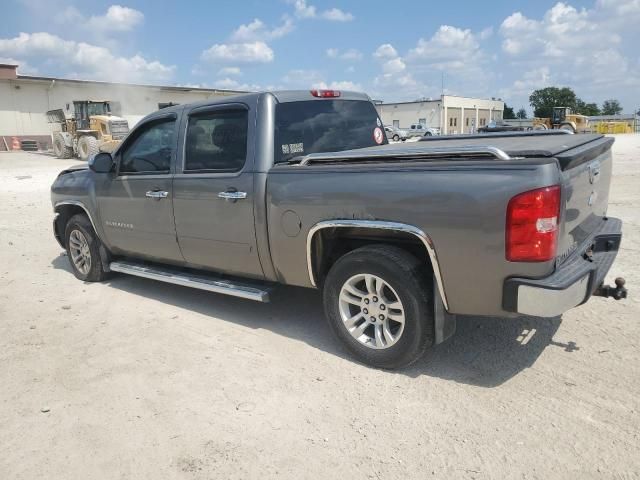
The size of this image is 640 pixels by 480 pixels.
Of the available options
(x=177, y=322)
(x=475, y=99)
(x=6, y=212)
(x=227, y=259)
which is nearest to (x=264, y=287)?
(x=227, y=259)

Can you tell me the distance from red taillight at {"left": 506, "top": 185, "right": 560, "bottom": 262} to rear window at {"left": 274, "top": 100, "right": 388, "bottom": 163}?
1.98 metres

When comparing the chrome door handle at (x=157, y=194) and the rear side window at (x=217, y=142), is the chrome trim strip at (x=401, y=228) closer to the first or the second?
the rear side window at (x=217, y=142)

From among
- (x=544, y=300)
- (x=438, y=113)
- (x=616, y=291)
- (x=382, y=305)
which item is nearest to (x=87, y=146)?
(x=382, y=305)

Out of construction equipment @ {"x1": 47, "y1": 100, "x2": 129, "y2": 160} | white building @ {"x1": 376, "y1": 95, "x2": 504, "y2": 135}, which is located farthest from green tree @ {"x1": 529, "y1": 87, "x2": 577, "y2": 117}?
construction equipment @ {"x1": 47, "y1": 100, "x2": 129, "y2": 160}

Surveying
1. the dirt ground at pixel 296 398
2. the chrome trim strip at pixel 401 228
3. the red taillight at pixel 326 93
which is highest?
the red taillight at pixel 326 93

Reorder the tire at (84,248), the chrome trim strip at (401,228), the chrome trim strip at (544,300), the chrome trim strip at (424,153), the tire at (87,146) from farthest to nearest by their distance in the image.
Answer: the tire at (87,146), the tire at (84,248), the chrome trim strip at (401,228), the chrome trim strip at (424,153), the chrome trim strip at (544,300)

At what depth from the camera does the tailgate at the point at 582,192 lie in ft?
10.2

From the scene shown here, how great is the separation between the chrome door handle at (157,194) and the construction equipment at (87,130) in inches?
845

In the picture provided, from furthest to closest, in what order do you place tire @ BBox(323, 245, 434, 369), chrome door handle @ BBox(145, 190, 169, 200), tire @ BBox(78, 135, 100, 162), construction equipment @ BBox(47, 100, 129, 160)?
construction equipment @ BBox(47, 100, 129, 160), tire @ BBox(78, 135, 100, 162), chrome door handle @ BBox(145, 190, 169, 200), tire @ BBox(323, 245, 434, 369)

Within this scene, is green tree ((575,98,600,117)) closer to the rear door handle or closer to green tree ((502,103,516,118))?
green tree ((502,103,516,118))

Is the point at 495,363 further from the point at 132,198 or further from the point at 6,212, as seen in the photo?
the point at 6,212

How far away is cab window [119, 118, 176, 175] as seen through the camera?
16.2ft

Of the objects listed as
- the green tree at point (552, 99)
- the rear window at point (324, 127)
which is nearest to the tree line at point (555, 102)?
the green tree at point (552, 99)

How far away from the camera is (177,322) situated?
4.86 m
